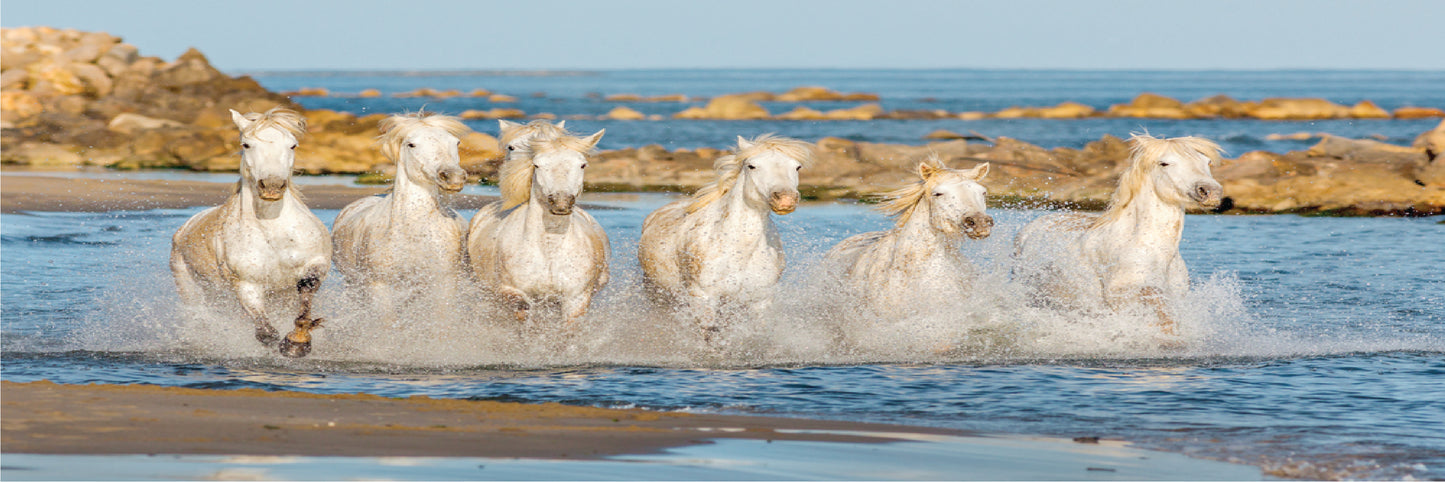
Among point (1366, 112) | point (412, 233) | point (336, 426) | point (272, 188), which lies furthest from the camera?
point (1366, 112)

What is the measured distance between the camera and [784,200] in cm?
841

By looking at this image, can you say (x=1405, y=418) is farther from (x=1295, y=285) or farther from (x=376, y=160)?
(x=376, y=160)

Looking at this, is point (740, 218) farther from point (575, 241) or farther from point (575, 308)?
point (575, 308)

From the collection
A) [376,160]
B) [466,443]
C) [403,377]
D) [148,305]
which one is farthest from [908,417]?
[376,160]

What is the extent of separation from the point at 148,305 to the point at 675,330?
376 centimetres

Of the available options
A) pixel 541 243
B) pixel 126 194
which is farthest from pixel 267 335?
pixel 126 194

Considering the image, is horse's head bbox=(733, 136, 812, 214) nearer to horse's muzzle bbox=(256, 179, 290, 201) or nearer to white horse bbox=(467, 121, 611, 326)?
white horse bbox=(467, 121, 611, 326)

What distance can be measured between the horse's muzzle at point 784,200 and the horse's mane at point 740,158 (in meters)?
0.42

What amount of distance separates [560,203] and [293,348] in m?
1.81

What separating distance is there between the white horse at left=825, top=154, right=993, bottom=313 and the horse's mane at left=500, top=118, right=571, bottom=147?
2132 mm

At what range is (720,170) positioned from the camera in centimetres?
943

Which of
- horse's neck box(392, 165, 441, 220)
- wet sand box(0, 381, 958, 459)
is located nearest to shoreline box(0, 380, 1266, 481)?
wet sand box(0, 381, 958, 459)

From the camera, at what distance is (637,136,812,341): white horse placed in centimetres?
888

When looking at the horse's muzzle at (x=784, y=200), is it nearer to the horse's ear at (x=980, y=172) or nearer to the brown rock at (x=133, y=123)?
the horse's ear at (x=980, y=172)
